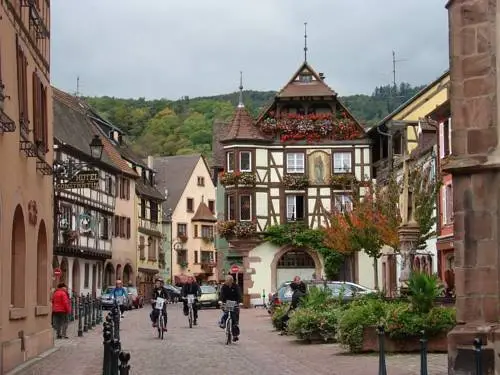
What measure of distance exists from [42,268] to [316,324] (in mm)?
6827

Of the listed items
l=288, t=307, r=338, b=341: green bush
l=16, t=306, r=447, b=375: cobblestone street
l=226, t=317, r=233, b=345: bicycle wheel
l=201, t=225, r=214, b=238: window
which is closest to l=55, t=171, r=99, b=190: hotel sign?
l=16, t=306, r=447, b=375: cobblestone street

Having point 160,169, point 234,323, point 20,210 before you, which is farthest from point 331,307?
point 160,169

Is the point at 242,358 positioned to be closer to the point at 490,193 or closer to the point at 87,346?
the point at 87,346

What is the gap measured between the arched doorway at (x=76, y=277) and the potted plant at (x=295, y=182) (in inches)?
517

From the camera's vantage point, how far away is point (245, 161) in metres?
60.5

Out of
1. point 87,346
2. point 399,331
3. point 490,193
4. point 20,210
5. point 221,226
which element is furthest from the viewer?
point 221,226

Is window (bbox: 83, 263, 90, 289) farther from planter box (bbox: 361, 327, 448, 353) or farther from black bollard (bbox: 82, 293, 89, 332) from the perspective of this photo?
planter box (bbox: 361, 327, 448, 353)

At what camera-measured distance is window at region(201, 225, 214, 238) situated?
342 ft

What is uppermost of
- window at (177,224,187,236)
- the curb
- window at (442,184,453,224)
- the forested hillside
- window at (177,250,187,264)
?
the forested hillside

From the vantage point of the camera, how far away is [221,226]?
59.6m

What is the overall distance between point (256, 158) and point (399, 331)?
4034 centimetres

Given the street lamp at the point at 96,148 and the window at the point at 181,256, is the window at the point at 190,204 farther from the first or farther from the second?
the street lamp at the point at 96,148

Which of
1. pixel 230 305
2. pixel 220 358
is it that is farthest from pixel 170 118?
pixel 220 358

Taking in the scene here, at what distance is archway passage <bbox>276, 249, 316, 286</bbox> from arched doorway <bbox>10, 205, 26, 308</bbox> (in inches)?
1631
